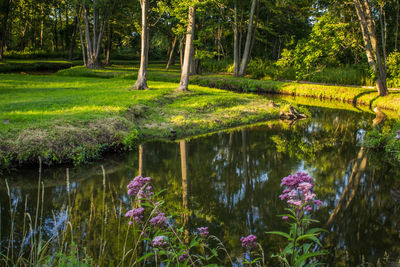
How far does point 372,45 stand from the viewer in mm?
19969

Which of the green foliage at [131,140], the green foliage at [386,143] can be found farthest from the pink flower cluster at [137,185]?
the green foliage at [386,143]

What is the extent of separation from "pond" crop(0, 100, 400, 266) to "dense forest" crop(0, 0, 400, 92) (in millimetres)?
8805

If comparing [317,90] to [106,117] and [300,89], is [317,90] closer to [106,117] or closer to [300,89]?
[300,89]

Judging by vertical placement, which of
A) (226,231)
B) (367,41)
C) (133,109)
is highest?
(367,41)

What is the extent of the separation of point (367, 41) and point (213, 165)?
14798mm

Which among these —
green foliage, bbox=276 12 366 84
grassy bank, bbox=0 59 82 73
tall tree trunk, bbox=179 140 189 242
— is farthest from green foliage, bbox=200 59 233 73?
tall tree trunk, bbox=179 140 189 242

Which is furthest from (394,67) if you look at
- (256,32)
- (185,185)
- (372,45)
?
(185,185)

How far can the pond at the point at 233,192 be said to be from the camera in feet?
18.8

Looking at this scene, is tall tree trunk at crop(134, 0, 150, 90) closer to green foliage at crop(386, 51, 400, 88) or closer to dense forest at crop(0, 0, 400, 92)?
dense forest at crop(0, 0, 400, 92)

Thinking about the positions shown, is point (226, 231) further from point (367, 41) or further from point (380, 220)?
Result: point (367, 41)

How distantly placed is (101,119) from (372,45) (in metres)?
16.2

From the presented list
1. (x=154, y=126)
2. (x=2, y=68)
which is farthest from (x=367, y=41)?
(x=2, y=68)

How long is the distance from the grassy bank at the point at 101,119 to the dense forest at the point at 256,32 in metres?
4.77

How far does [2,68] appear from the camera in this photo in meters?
32.2
